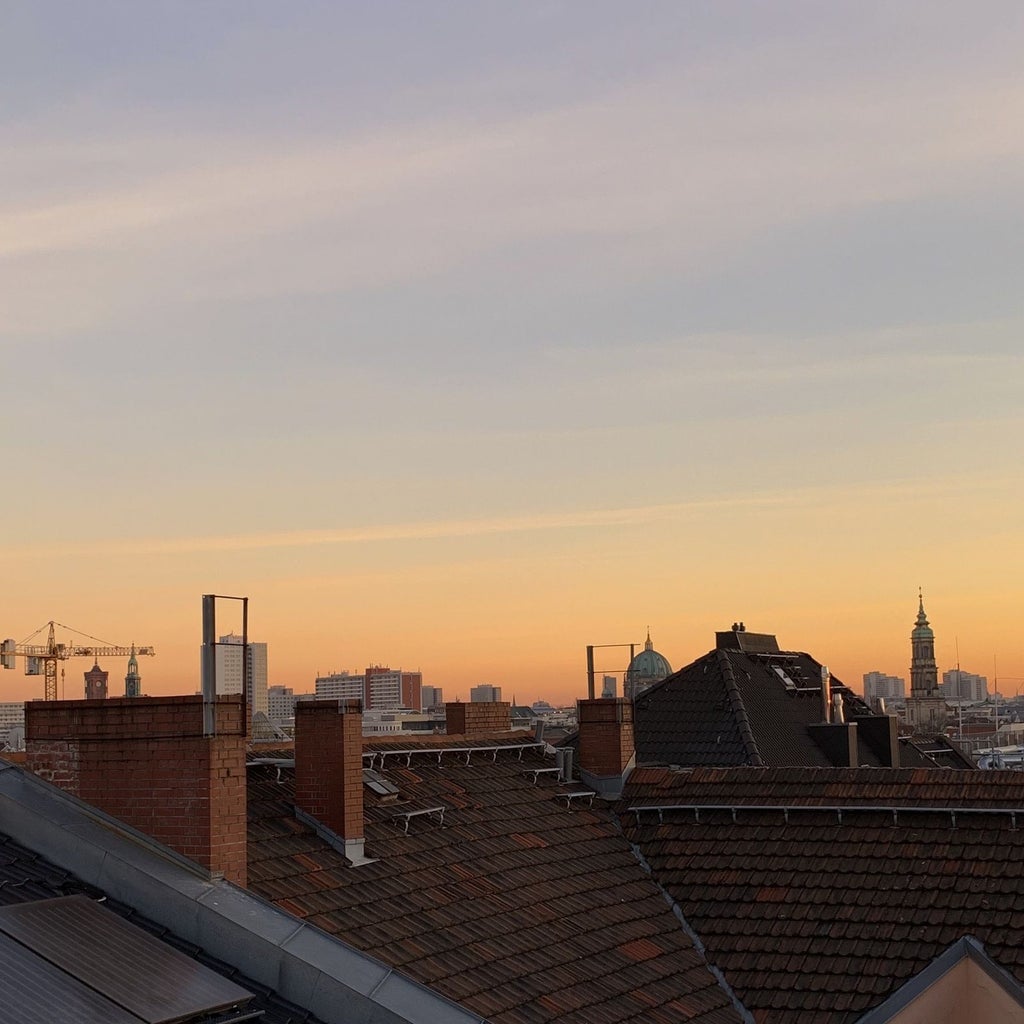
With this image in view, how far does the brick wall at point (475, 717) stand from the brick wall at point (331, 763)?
776 centimetres

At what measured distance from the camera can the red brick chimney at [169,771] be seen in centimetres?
1313

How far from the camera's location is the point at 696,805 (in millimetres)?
19312

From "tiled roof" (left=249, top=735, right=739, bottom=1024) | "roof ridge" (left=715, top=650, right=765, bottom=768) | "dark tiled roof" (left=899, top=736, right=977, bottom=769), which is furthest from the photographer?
"dark tiled roof" (left=899, top=736, right=977, bottom=769)

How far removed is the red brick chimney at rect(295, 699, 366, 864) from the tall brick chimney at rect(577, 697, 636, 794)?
242 inches

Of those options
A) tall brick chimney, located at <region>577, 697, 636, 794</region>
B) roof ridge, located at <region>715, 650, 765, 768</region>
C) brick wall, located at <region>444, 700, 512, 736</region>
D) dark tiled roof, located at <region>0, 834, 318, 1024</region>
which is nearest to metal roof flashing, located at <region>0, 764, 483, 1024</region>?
dark tiled roof, located at <region>0, 834, 318, 1024</region>

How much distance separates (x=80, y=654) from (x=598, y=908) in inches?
5820

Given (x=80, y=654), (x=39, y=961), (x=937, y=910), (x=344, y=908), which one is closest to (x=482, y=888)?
(x=344, y=908)

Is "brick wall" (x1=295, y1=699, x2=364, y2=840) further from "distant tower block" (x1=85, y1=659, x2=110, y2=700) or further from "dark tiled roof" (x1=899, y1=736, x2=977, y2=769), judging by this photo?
"dark tiled roof" (x1=899, y1=736, x2=977, y2=769)

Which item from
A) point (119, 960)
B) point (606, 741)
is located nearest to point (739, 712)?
point (606, 741)

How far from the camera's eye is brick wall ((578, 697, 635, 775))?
21281mm

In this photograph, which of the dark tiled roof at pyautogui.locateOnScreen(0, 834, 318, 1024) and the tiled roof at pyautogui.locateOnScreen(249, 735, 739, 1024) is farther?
the tiled roof at pyautogui.locateOnScreen(249, 735, 739, 1024)

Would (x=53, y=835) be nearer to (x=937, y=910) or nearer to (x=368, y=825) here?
(x=368, y=825)

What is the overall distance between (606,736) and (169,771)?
9194 millimetres

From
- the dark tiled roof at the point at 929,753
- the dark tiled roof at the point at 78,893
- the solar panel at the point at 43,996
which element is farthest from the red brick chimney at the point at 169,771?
the dark tiled roof at the point at 929,753
